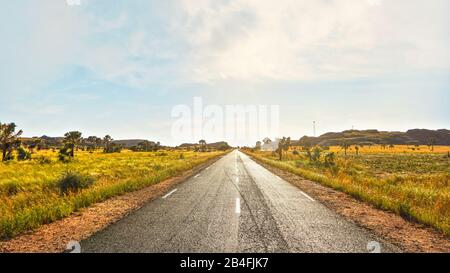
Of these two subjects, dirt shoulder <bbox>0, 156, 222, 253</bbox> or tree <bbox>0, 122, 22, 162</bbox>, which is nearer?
dirt shoulder <bbox>0, 156, 222, 253</bbox>

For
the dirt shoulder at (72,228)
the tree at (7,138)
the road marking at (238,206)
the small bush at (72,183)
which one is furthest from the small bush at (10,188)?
the tree at (7,138)

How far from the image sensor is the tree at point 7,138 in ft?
163

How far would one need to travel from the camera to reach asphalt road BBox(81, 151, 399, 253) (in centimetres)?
560

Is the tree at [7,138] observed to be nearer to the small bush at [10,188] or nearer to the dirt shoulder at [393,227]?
the small bush at [10,188]

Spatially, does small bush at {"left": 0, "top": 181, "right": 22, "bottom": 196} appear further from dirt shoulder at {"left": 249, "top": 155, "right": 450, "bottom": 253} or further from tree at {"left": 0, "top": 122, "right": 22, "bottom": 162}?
tree at {"left": 0, "top": 122, "right": 22, "bottom": 162}

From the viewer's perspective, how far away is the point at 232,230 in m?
6.79

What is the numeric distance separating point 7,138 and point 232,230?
186 feet

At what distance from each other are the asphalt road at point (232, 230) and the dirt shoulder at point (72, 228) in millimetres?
391

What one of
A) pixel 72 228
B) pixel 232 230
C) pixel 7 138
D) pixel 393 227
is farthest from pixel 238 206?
pixel 7 138

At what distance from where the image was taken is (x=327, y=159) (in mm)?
36281

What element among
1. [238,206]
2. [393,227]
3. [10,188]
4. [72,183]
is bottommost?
[10,188]

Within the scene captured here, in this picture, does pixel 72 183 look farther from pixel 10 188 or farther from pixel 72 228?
pixel 72 228

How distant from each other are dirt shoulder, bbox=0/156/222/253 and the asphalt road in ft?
1.28

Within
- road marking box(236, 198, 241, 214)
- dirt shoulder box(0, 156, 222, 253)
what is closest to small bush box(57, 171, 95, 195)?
dirt shoulder box(0, 156, 222, 253)
